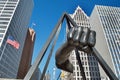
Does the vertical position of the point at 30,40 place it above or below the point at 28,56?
above

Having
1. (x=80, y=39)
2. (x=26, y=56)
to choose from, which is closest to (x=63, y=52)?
(x=80, y=39)

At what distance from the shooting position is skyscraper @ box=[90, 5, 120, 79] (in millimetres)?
71062

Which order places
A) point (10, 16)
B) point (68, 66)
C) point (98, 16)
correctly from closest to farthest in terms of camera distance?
point (68, 66)
point (10, 16)
point (98, 16)

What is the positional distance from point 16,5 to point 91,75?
6272 cm

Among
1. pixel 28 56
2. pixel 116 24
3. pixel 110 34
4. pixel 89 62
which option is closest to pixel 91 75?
pixel 89 62

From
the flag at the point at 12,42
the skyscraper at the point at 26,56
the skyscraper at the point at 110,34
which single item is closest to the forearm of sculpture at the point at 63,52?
the flag at the point at 12,42

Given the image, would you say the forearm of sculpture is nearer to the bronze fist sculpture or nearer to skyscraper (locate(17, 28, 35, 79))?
the bronze fist sculpture

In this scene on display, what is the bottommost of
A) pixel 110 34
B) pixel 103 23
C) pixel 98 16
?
pixel 110 34

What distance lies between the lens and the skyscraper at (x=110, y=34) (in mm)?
71062

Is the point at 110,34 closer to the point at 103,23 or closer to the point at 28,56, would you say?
the point at 103,23

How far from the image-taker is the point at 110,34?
8025 centimetres

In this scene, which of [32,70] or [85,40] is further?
[32,70]

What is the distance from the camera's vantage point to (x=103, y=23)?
275ft

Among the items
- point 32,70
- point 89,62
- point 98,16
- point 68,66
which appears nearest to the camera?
point 32,70
